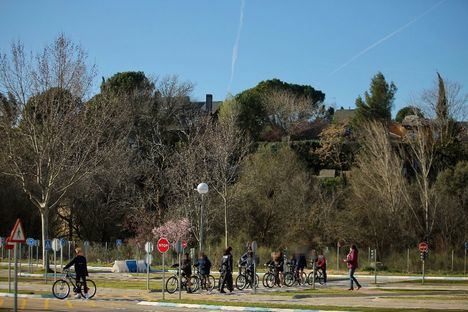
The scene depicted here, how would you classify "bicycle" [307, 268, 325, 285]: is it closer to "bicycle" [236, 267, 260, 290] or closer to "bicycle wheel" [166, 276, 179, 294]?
"bicycle" [236, 267, 260, 290]

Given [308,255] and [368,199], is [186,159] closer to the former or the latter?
[368,199]

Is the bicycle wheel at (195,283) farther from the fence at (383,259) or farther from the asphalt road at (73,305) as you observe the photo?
the fence at (383,259)

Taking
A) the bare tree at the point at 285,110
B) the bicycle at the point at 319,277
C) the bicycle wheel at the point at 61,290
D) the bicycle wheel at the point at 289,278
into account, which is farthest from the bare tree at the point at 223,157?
the bare tree at the point at 285,110

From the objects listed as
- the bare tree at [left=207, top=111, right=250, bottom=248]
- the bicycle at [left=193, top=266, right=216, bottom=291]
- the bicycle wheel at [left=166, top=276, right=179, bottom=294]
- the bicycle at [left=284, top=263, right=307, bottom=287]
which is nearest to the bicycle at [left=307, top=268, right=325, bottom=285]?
the bicycle at [left=284, top=263, right=307, bottom=287]

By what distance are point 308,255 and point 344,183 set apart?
29.9 meters

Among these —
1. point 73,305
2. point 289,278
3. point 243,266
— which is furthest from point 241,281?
point 73,305

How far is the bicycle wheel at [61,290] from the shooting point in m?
23.6

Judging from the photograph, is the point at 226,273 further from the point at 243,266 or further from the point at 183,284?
the point at 243,266

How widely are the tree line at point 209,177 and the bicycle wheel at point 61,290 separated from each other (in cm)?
1704

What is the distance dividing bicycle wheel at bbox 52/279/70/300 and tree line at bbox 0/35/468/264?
17036 millimetres

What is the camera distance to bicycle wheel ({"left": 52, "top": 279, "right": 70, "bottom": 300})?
23578mm

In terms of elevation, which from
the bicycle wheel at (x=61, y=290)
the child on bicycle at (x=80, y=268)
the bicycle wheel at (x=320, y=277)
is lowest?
the bicycle wheel at (x=320, y=277)

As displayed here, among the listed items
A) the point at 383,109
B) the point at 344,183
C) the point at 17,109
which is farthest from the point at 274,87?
the point at 17,109

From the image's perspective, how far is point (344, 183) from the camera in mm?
66625
